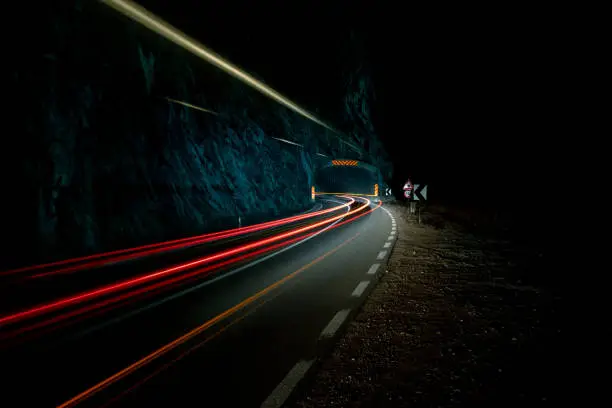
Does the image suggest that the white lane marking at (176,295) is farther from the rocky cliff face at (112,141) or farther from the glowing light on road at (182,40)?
the glowing light on road at (182,40)

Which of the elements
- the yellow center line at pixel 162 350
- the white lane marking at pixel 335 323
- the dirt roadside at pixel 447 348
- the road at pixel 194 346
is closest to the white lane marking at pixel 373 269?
the road at pixel 194 346

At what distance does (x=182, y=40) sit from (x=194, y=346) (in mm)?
19047

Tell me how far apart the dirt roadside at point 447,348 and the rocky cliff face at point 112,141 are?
34.9ft

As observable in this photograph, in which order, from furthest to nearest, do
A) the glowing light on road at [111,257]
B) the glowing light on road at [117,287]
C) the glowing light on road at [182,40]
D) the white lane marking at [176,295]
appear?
the glowing light on road at [182,40] < the glowing light on road at [111,257] < the glowing light on road at [117,287] < the white lane marking at [176,295]

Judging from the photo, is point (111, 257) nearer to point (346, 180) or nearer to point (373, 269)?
point (373, 269)

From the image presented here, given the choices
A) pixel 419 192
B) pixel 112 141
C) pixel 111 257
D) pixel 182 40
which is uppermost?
pixel 182 40

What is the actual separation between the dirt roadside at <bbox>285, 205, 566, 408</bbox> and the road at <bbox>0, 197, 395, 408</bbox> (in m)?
0.39

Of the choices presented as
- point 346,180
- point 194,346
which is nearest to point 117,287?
point 194,346

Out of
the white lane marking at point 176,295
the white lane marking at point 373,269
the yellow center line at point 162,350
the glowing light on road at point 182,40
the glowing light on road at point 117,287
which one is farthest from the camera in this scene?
the glowing light on road at point 182,40

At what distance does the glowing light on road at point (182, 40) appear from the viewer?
15.0 meters

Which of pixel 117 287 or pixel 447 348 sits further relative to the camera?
pixel 117 287

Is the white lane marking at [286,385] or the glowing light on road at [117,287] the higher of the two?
the white lane marking at [286,385]

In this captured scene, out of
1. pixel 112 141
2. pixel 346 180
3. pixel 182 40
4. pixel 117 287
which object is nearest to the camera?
pixel 117 287

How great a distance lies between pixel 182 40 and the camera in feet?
62.0
